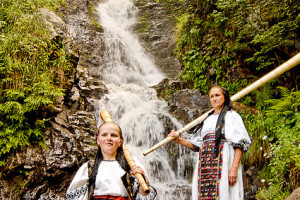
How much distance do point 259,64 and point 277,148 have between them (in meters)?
3.27

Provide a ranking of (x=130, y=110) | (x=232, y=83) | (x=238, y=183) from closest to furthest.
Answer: (x=238, y=183) → (x=232, y=83) → (x=130, y=110)

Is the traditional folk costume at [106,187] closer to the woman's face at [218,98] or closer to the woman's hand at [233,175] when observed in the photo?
the woman's hand at [233,175]

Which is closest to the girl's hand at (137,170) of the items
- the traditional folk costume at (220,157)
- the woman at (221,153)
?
the woman at (221,153)

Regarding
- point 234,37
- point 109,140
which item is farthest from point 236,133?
point 234,37

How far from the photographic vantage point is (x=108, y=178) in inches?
83.6

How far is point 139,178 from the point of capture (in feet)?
6.61

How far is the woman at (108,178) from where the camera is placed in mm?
2061

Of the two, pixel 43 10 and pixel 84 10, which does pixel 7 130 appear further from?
pixel 84 10

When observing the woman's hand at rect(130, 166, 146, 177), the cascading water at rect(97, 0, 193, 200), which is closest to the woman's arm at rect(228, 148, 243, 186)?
the woman's hand at rect(130, 166, 146, 177)

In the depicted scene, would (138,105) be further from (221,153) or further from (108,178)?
(108,178)

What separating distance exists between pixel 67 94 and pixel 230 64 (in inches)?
204

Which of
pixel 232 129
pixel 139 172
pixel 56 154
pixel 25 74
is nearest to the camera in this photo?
pixel 139 172

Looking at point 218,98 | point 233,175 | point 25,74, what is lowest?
point 233,175

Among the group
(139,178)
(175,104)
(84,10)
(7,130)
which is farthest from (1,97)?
(84,10)
